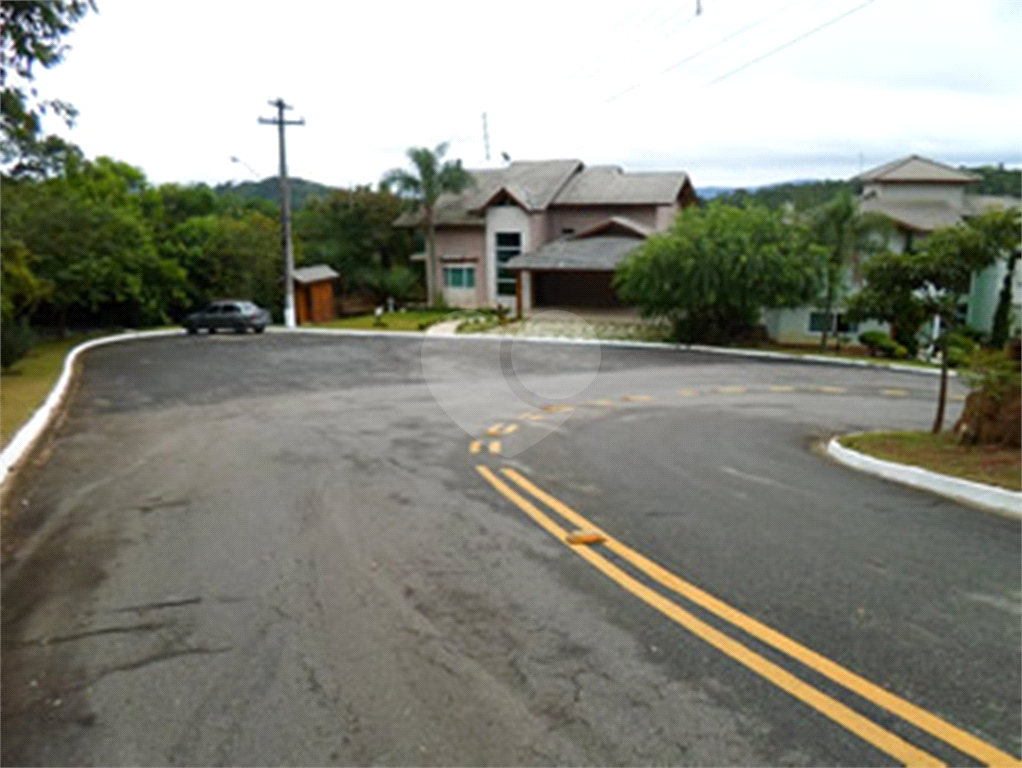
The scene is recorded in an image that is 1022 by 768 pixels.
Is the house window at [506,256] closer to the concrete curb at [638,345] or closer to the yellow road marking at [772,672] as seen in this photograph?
the concrete curb at [638,345]

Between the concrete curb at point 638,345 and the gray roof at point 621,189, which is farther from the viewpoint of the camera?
the gray roof at point 621,189

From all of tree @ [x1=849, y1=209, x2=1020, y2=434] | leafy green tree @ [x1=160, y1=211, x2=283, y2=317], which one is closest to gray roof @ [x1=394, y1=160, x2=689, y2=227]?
leafy green tree @ [x1=160, y1=211, x2=283, y2=317]

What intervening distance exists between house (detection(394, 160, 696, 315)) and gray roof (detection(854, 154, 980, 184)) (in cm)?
1123

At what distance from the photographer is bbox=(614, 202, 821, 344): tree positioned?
31.7 metres

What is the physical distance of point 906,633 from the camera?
5301mm

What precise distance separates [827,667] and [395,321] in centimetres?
4003

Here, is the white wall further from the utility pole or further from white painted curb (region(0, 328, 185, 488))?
white painted curb (region(0, 328, 185, 488))

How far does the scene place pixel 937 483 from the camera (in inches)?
391

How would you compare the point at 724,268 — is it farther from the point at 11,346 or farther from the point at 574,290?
the point at 11,346

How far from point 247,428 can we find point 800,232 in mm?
25952

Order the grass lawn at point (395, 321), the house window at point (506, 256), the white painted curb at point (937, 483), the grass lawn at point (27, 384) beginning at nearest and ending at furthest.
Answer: the white painted curb at point (937, 483)
the grass lawn at point (27, 384)
the grass lawn at point (395, 321)
the house window at point (506, 256)

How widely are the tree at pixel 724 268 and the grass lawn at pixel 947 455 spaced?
18642 millimetres

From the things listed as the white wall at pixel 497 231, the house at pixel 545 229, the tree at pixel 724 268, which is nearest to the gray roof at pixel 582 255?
the house at pixel 545 229

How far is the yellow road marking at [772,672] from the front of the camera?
13.0ft
